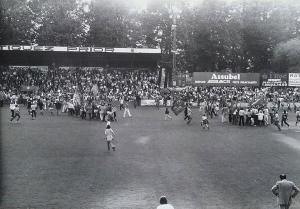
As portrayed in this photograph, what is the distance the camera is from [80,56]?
53750 mm

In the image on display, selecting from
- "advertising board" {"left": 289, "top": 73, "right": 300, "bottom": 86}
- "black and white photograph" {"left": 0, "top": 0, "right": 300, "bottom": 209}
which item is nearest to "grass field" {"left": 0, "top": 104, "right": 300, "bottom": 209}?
"black and white photograph" {"left": 0, "top": 0, "right": 300, "bottom": 209}

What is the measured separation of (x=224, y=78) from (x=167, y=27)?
17.4m

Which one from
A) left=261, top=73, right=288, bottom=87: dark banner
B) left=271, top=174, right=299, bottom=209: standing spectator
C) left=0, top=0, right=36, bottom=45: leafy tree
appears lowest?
left=271, top=174, right=299, bottom=209: standing spectator

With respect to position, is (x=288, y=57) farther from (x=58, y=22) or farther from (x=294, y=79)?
(x=58, y=22)

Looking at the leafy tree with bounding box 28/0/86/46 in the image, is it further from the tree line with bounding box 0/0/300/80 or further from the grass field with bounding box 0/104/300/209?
the grass field with bounding box 0/104/300/209

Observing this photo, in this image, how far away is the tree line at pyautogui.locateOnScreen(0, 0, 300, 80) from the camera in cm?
6200

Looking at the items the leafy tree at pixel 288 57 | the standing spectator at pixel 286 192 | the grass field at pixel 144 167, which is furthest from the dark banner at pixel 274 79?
the standing spectator at pixel 286 192

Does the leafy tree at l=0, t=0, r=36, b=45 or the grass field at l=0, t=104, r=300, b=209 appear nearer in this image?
the grass field at l=0, t=104, r=300, b=209

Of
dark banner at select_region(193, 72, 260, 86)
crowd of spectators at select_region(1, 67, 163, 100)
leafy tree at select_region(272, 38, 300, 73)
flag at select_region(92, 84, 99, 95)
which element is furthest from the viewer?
leafy tree at select_region(272, 38, 300, 73)

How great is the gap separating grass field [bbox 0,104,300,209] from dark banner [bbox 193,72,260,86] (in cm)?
2369

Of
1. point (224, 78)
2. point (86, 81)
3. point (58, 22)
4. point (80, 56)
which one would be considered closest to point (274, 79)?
point (224, 78)

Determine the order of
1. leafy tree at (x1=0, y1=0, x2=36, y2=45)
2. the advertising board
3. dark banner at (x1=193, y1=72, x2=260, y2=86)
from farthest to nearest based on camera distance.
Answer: leafy tree at (x1=0, y1=0, x2=36, y2=45)
dark banner at (x1=193, y1=72, x2=260, y2=86)
the advertising board

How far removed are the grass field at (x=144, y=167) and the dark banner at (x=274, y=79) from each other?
2257 cm

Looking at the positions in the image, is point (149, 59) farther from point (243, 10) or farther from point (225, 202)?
point (225, 202)
